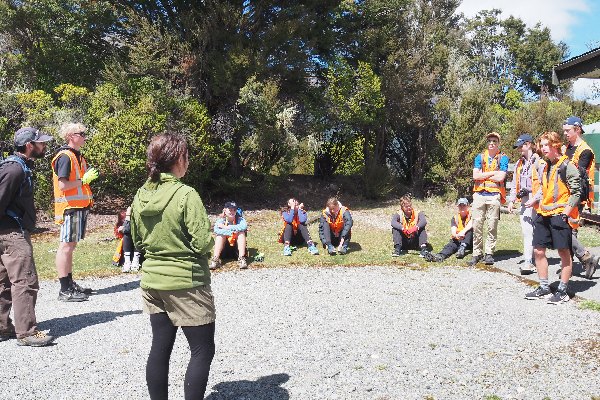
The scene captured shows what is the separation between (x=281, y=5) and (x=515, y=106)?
22.5 meters

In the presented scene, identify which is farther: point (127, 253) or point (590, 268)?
point (127, 253)

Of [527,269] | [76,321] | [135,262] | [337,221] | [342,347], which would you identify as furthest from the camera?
[337,221]

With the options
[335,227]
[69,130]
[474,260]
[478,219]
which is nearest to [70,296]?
[69,130]

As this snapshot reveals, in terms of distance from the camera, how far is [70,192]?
5684 millimetres

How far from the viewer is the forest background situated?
40.1 feet

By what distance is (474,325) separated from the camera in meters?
4.82

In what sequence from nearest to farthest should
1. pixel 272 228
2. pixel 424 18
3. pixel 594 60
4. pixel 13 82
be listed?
pixel 594 60 < pixel 272 228 < pixel 13 82 < pixel 424 18

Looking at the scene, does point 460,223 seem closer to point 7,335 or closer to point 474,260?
point 474,260

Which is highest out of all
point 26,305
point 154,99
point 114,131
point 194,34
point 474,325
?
point 194,34

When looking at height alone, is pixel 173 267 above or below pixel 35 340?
above

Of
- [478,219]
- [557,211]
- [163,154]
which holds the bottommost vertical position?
[478,219]

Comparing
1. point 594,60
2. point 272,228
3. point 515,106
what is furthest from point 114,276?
point 515,106

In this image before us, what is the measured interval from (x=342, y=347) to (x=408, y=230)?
454 centimetres

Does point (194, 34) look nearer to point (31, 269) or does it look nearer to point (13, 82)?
point (13, 82)
